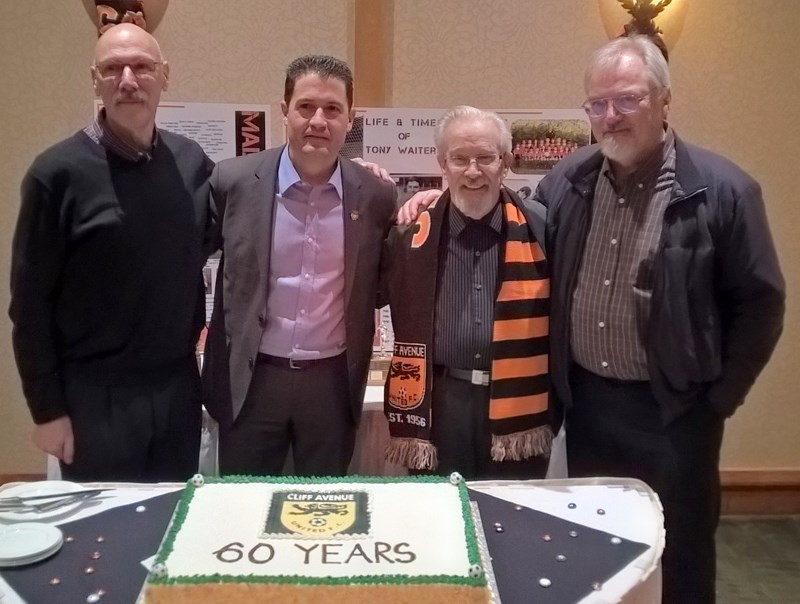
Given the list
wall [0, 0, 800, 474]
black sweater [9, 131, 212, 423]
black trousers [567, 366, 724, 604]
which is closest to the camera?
black sweater [9, 131, 212, 423]

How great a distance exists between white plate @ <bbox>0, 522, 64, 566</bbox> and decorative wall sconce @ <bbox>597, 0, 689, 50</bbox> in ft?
8.38

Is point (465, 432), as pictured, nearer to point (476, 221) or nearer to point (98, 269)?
point (476, 221)

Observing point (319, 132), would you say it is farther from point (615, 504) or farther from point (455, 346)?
point (615, 504)

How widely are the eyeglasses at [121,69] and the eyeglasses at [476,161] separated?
2.72 feet

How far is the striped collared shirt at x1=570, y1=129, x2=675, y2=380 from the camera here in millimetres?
1792

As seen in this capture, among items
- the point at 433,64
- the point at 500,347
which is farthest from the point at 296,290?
the point at 433,64

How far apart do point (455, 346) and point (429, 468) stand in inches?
13.3

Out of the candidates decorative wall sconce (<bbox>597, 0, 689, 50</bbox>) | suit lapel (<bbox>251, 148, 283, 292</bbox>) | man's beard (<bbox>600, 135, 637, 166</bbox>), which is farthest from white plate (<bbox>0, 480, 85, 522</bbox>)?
decorative wall sconce (<bbox>597, 0, 689, 50</bbox>)

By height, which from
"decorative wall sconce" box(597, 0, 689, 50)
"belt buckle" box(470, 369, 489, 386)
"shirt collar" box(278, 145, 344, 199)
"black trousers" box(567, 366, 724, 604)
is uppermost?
"decorative wall sconce" box(597, 0, 689, 50)

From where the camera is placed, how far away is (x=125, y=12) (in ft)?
8.38

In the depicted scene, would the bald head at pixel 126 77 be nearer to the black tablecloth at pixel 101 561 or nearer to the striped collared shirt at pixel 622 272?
the black tablecloth at pixel 101 561

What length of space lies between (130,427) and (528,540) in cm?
110

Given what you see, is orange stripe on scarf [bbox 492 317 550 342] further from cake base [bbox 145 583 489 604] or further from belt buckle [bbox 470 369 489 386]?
cake base [bbox 145 583 489 604]

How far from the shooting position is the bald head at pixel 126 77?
1.77 m
